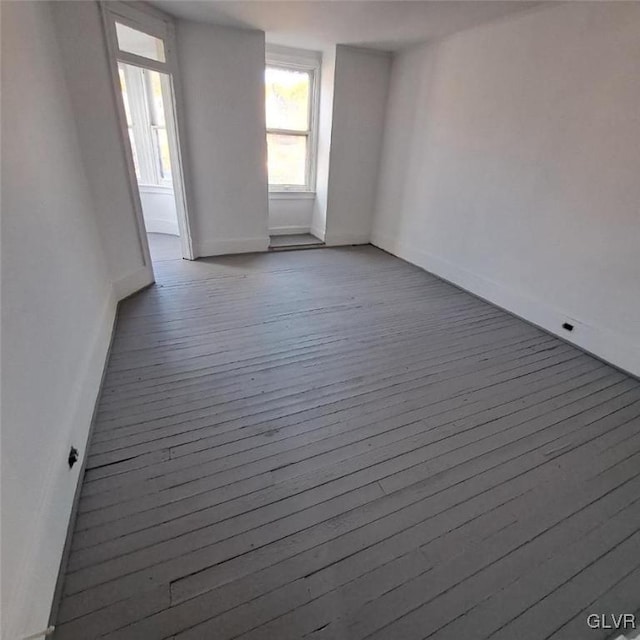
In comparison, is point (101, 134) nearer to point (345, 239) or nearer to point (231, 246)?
point (231, 246)

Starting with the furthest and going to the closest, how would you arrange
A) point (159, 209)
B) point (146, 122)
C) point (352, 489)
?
1. point (159, 209)
2. point (146, 122)
3. point (352, 489)

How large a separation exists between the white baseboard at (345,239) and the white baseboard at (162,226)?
2355 millimetres

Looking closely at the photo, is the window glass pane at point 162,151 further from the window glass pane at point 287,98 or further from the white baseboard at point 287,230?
the white baseboard at point 287,230

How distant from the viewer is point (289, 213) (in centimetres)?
542

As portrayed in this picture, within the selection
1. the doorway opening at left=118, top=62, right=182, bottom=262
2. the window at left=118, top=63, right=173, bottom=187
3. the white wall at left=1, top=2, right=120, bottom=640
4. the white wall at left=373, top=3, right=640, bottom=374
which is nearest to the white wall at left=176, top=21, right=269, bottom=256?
the doorway opening at left=118, top=62, right=182, bottom=262

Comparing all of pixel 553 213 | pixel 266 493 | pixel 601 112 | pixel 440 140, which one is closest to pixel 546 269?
pixel 553 213

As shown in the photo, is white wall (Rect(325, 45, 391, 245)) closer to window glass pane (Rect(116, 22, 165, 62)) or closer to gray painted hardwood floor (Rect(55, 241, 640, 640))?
window glass pane (Rect(116, 22, 165, 62))

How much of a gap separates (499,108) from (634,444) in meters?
2.92

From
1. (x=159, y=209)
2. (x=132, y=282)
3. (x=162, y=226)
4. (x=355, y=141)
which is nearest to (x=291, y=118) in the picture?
(x=355, y=141)

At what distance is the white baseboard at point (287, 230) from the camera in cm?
543

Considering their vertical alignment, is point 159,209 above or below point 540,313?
above

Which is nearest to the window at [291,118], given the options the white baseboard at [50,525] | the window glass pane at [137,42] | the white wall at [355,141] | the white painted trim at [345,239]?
the white wall at [355,141]

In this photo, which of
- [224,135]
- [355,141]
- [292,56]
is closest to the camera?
[224,135]

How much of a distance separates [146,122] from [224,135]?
5.47ft
